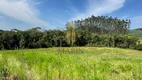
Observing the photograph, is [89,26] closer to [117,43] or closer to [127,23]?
[127,23]

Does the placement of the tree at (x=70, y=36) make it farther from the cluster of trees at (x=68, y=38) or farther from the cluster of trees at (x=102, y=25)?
the cluster of trees at (x=102, y=25)

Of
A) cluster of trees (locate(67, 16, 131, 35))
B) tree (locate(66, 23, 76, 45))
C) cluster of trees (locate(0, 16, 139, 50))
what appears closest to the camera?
cluster of trees (locate(0, 16, 139, 50))

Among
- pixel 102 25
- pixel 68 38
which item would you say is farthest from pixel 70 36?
pixel 102 25

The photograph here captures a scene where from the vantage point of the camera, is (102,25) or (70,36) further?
(102,25)

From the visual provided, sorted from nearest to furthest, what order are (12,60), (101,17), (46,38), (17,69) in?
(17,69)
(12,60)
(46,38)
(101,17)

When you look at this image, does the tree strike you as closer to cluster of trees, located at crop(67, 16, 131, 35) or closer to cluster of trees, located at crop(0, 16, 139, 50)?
cluster of trees, located at crop(0, 16, 139, 50)

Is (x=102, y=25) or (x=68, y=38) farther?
(x=102, y=25)

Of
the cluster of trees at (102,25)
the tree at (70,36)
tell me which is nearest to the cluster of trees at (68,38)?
the tree at (70,36)

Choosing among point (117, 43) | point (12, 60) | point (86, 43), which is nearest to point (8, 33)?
point (86, 43)

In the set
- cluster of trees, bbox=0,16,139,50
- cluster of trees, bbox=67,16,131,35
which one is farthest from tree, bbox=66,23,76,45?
cluster of trees, bbox=67,16,131,35

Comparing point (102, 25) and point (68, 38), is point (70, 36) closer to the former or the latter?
point (68, 38)

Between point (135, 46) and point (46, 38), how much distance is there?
25.2 metres

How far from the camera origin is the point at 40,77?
4.70m

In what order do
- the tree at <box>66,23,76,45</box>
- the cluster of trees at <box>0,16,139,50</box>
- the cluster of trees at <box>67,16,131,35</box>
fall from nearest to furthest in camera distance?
1. the cluster of trees at <box>0,16,139,50</box>
2. the tree at <box>66,23,76,45</box>
3. the cluster of trees at <box>67,16,131,35</box>
